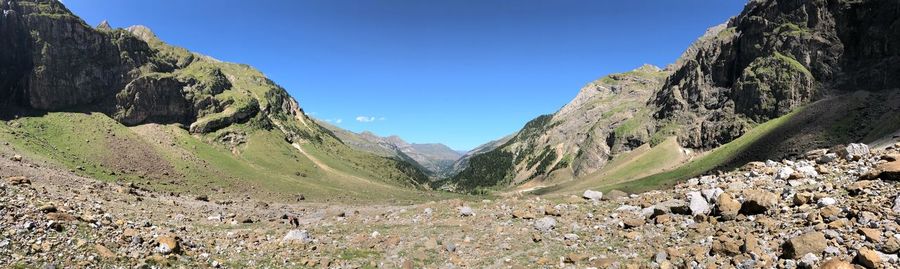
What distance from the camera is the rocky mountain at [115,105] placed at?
106 meters

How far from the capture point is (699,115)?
185750mm

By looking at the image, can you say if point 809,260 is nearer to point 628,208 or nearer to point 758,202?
point 758,202

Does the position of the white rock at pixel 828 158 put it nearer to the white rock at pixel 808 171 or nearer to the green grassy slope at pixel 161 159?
the white rock at pixel 808 171

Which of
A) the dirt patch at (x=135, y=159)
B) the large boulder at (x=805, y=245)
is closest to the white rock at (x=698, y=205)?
the large boulder at (x=805, y=245)

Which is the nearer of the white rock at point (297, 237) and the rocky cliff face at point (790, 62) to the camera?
the white rock at point (297, 237)

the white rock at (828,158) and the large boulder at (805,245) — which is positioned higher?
the white rock at (828,158)

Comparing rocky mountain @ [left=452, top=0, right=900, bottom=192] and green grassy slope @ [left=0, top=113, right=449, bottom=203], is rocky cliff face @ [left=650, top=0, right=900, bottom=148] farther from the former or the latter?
green grassy slope @ [left=0, top=113, right=449, bottom=203]

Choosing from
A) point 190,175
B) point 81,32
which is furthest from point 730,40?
point 81,32

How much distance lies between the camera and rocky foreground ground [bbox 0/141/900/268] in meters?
18.0

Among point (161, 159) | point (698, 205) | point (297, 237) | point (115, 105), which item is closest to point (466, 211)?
point (297, 237)

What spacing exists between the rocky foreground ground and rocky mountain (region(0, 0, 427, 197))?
84368 millimetres

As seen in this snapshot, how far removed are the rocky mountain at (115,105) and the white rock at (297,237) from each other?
8219 cm

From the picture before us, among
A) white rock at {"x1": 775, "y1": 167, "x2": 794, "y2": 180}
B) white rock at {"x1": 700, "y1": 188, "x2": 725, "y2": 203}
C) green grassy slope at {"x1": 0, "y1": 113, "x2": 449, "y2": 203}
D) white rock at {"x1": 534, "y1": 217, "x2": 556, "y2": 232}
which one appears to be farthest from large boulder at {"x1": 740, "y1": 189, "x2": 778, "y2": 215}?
green grassy slope at {"x1": 0, "y1": 113, "x2": 449, "y2": 203}

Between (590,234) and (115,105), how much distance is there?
489 feet
